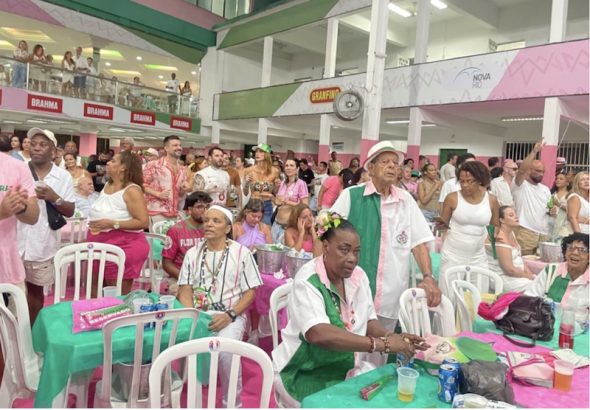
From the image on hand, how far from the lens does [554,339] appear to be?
7.86 ft

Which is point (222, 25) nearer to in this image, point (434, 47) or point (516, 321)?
point (434, 47)

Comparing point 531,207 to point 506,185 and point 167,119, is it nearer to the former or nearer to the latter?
point 506,185

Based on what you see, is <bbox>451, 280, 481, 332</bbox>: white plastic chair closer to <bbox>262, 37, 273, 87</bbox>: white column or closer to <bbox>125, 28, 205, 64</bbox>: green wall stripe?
<bbox>262, 37, 273, 87</bbox>: white column

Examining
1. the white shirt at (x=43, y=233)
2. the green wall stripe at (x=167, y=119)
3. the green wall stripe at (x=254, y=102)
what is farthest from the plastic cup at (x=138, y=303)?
the green wall stripe at (x=167, y=119)

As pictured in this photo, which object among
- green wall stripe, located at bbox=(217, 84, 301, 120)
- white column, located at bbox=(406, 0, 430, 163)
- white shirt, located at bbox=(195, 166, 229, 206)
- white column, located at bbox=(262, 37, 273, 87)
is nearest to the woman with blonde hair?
white shirt, located at bbox=(195, 166, 229, 206)

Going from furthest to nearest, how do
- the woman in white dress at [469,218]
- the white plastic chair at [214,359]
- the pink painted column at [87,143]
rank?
1. the pink painted column at [87,143]
2. the woman in white dress at [469,218]
3. the white plastic chair at [214,359]

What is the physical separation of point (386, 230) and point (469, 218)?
119cm

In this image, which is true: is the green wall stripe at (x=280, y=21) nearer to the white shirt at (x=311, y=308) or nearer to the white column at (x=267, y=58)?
the white column at (x=267, y=58)

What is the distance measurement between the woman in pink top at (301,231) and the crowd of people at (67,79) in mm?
10085

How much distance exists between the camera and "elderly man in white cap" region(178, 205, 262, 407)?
288 cm

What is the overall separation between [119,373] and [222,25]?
612 inches

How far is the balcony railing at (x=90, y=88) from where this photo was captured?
11.0m

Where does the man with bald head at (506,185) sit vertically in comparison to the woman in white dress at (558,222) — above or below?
above

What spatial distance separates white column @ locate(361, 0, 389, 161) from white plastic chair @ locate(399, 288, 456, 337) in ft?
21.6
